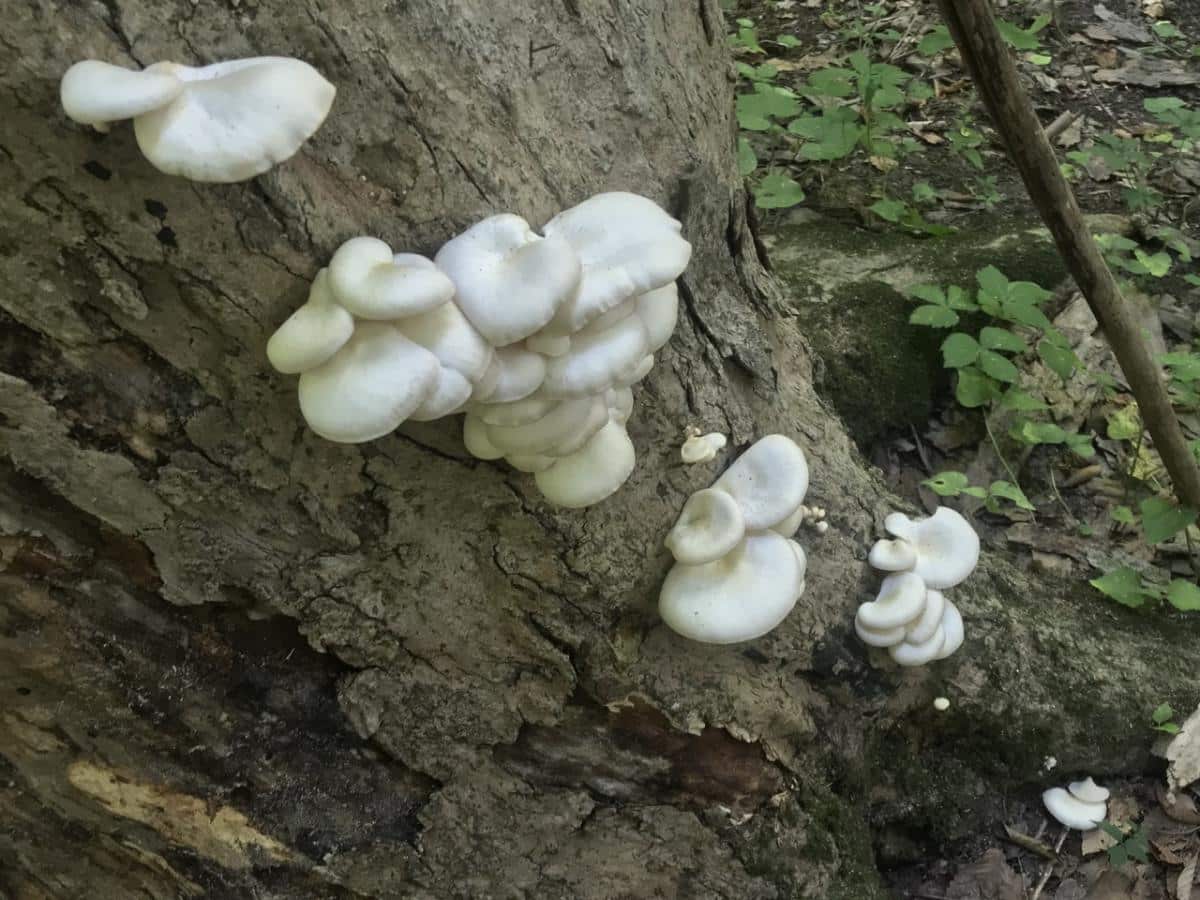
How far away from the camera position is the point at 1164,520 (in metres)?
2.78

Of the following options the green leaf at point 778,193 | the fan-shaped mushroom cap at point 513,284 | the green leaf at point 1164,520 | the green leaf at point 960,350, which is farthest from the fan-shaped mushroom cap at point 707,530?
the green leaf at point 778,193

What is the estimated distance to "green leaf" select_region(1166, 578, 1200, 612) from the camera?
9.28 ft

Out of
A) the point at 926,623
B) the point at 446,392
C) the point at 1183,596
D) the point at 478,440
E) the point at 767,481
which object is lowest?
the point at 1183,596

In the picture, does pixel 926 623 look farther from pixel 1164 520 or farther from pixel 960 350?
pixel 960 350

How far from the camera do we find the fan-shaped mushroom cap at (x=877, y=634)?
2145 mm

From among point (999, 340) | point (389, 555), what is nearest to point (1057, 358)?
point (999, 340)

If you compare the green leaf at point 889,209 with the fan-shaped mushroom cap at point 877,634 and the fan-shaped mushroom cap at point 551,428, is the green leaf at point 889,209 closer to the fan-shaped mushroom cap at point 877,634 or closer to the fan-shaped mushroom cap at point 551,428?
Result: the fan-shaped mushroom cap at point 877,634

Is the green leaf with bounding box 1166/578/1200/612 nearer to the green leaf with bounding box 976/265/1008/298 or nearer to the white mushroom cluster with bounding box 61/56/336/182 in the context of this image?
the green leaf with bounding box 976/265/1008/298

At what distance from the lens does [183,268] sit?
4.15 ft

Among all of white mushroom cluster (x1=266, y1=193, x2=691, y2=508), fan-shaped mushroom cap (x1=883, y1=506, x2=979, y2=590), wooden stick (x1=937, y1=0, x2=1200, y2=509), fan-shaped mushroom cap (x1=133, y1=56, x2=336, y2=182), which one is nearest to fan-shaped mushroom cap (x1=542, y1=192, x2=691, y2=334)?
white mushroom cluster (x1=266, y1=193, x2=691, y2=508)

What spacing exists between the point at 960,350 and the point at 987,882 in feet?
5.86

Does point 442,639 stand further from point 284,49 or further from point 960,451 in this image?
point 960,451

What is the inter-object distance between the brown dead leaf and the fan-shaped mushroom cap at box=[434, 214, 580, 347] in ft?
Result: 7.29

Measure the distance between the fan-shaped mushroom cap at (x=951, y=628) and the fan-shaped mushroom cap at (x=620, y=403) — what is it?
3.67 ft
